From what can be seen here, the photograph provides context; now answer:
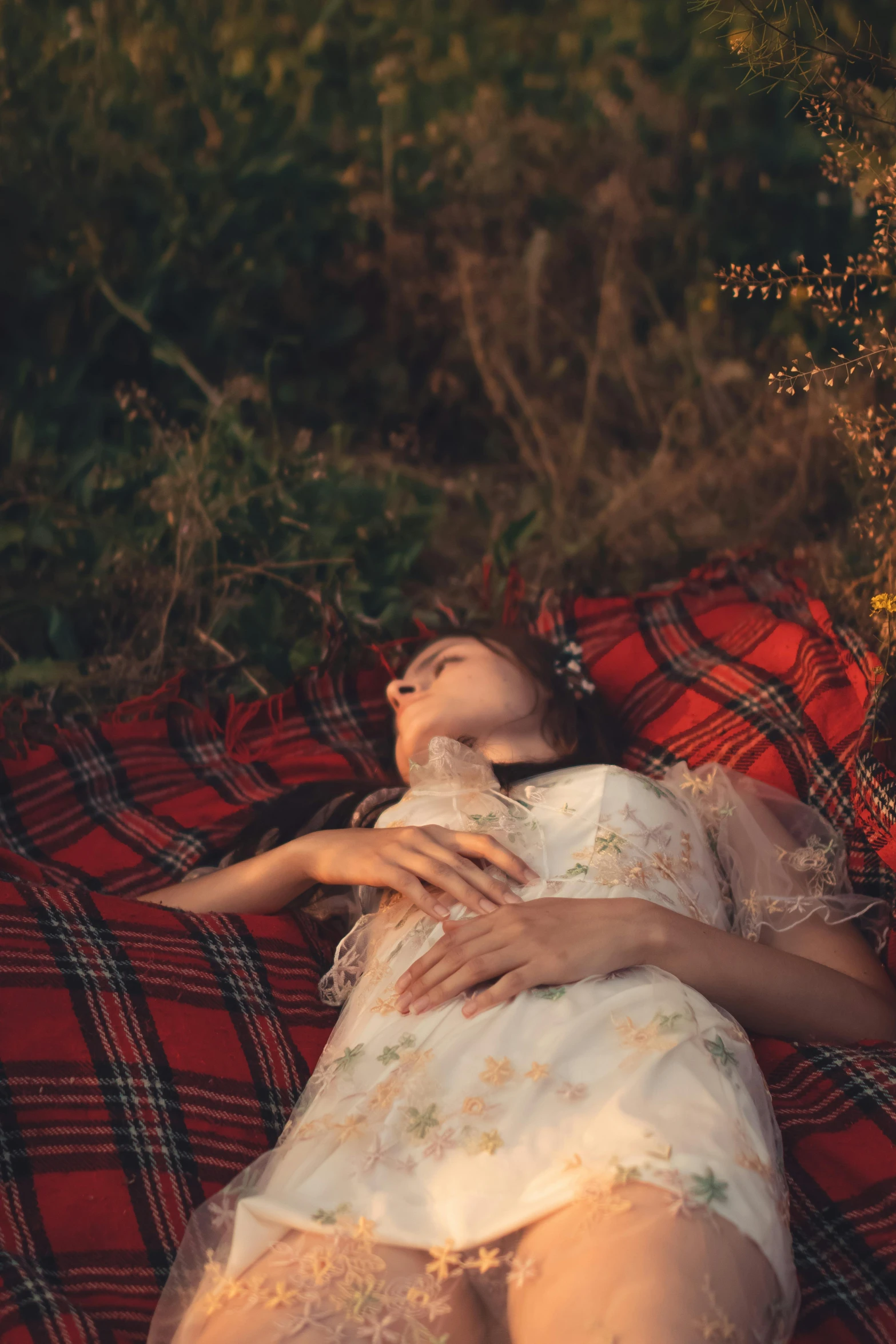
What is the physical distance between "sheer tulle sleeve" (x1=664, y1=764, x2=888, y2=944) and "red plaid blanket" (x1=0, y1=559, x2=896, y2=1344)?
0.07 m

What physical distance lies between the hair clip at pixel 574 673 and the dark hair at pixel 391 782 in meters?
0.05

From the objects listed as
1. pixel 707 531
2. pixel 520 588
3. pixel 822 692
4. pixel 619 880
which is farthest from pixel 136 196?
pixel 619 880

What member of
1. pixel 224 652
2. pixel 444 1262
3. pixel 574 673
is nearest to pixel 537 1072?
pixel 444 1262

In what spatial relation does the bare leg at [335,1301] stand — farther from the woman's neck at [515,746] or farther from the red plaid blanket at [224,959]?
the woman's neck at [515,746]

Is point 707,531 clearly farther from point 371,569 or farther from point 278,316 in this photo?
point 278,316

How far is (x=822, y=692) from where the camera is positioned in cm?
220

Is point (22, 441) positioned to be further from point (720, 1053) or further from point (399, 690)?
point (720, 1053)

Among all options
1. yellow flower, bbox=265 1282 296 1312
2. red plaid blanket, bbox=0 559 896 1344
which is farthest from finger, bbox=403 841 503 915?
yellow flower, bbox=265 1282 296 1312

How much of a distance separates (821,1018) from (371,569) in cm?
173

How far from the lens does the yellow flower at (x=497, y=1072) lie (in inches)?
52.1

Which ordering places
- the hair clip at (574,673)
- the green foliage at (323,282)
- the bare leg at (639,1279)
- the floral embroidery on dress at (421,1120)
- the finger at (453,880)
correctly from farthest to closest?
the green foliage at (323,282), the hair clip at (574,673), the finger at (453,880), the floral embroidery on dress at (421,1120), the bare leg at (639,1279)

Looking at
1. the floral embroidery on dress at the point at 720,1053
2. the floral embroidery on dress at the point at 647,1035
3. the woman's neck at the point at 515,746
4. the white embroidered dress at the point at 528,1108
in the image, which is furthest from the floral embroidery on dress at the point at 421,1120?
the woman's neck at the point at 515,746

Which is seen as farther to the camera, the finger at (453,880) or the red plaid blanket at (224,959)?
the finger at (453,880)

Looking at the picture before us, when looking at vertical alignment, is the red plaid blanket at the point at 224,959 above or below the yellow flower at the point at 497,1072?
below
